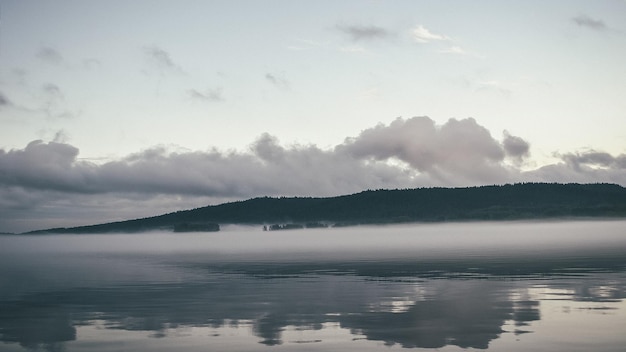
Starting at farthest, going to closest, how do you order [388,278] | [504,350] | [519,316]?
[388,278], [519,316], [504,350]

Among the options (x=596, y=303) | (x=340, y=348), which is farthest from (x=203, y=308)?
(x=596, y=303)

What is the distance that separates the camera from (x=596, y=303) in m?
32.7

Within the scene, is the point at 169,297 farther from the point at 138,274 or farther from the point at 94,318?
the point at 138,274

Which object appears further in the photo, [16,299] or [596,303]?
[16,299]

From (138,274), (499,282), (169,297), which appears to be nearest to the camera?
(169,297)

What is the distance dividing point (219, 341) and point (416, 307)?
1115 centimetres

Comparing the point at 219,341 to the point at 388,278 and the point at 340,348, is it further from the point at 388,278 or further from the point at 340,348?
the point at 388,278

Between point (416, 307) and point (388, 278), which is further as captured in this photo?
point (388, 278)

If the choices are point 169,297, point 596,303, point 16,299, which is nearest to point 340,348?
point 596,303

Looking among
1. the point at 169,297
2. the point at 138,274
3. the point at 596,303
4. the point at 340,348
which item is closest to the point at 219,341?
the point at 340,348

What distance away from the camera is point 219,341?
2500 centimetres

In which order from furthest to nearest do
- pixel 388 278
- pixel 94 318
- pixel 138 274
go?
pixel 138 274 < pixel 388 278 < pixel 94 318

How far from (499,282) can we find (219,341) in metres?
24.0

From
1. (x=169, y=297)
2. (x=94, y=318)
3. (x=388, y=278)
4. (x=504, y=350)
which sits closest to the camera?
(x=504, y=350)
